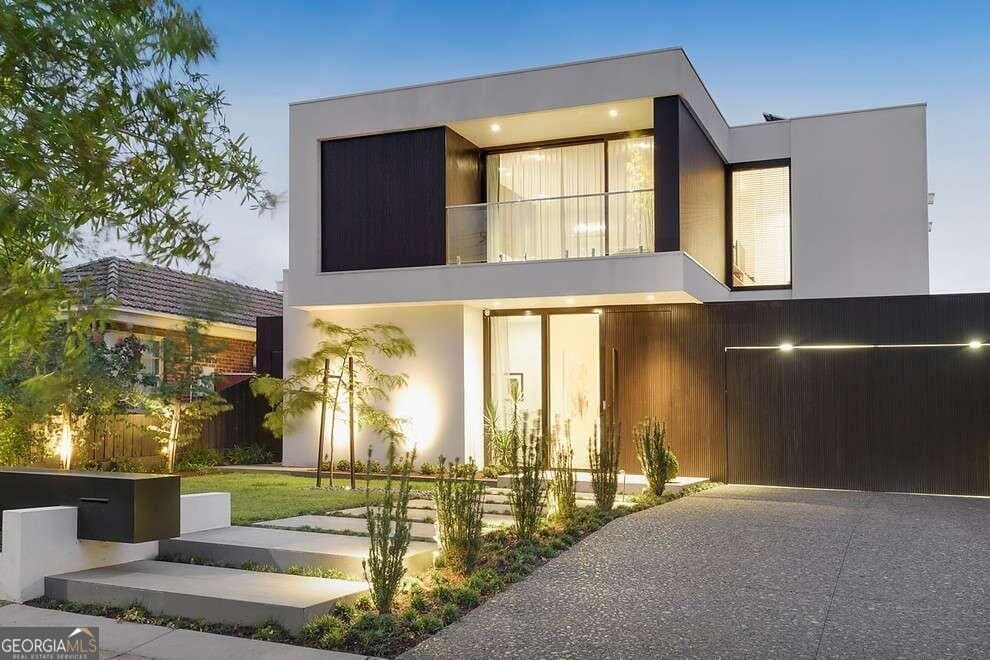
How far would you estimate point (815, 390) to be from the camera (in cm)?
1307

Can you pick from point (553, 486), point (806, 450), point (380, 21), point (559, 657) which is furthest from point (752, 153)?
point (559, 657)

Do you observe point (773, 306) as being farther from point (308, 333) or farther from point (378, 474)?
point (308, 333)

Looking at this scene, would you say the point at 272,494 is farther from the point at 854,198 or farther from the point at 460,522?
the point at 854,198

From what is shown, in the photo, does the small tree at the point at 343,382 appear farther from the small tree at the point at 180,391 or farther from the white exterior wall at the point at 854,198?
the white exterior wall at the point at 854,198

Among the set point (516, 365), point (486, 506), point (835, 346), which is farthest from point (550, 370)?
point (835, 346)

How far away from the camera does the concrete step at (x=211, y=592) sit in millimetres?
5602

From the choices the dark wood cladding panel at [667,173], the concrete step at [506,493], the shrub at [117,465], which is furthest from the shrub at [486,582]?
the shrub at [117,465]

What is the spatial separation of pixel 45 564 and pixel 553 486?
15.2 feet

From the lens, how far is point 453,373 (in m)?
14.2

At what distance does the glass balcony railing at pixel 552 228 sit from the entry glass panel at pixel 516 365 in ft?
4.23

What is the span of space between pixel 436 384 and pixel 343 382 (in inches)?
71.5

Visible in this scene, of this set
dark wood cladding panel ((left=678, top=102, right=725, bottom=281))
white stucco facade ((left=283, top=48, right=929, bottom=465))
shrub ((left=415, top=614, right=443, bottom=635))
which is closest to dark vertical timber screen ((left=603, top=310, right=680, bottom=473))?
white stucco facade ((left=283, top=48, right=929, bottom=465))

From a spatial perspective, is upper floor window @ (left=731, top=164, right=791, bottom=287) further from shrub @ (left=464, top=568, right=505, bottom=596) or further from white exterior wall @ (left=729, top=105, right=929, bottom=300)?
shrub @ (left=464, top=568, right=505, bottom=596)

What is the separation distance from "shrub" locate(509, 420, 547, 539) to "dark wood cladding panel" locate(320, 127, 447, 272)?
5974mm
